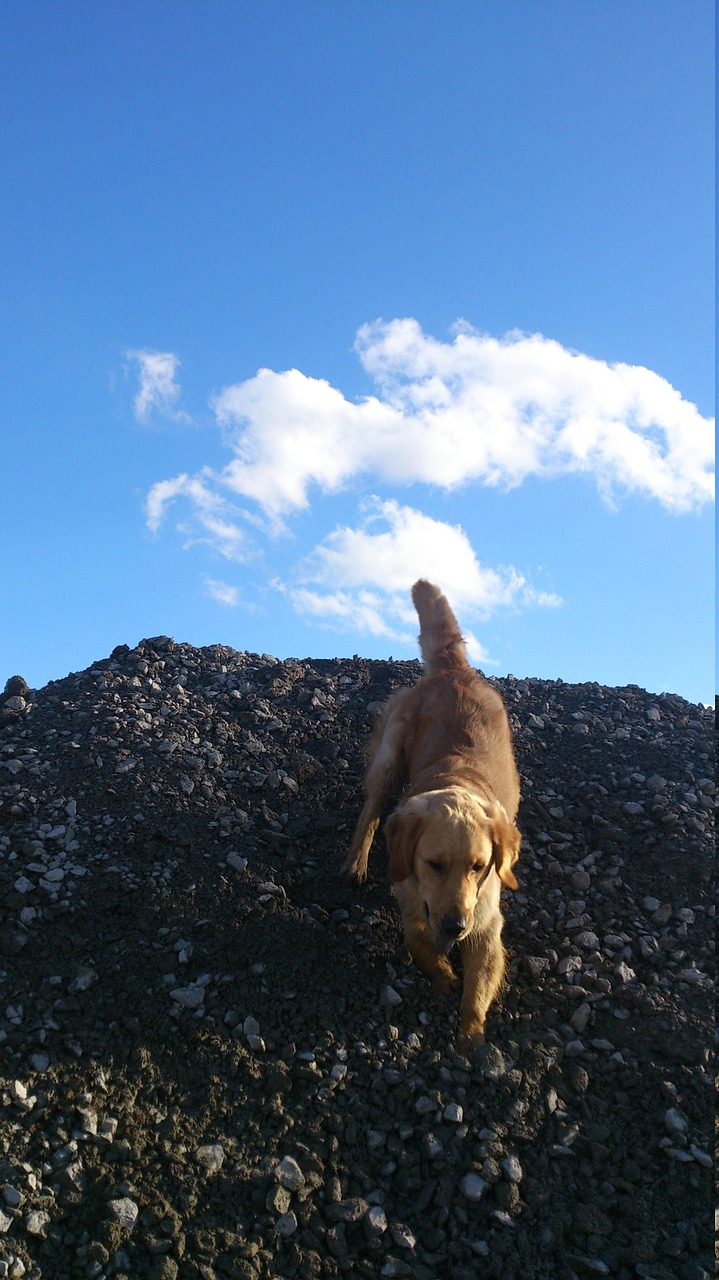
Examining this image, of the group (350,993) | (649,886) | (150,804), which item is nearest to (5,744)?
(150,804)

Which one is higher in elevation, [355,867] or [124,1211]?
[355,867]

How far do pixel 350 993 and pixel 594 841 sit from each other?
2858 mm

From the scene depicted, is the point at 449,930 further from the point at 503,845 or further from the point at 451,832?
the point at 503,845

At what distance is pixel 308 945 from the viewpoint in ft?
18.7

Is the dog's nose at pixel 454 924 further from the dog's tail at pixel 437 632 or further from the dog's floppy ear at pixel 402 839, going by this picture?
the dog's tail at pixel 437 632

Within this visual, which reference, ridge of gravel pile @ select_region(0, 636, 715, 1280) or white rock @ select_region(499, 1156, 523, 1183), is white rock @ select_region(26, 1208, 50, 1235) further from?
white rock @ select_region(499, 1156, 523, 1183)

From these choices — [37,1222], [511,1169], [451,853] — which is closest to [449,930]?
[451,853]

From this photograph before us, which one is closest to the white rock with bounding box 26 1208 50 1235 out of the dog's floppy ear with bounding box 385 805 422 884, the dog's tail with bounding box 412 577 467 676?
the dog's floppy ear with bounding box 385 805 422 884

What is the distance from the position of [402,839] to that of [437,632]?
347 centimetres

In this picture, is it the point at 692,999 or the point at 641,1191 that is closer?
the point at 641,1191

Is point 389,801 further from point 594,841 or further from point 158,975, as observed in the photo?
point 158,975

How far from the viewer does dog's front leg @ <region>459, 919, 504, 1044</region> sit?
5.26m

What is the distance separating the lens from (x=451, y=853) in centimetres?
531

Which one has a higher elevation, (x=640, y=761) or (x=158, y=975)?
(x=640, y=761)
